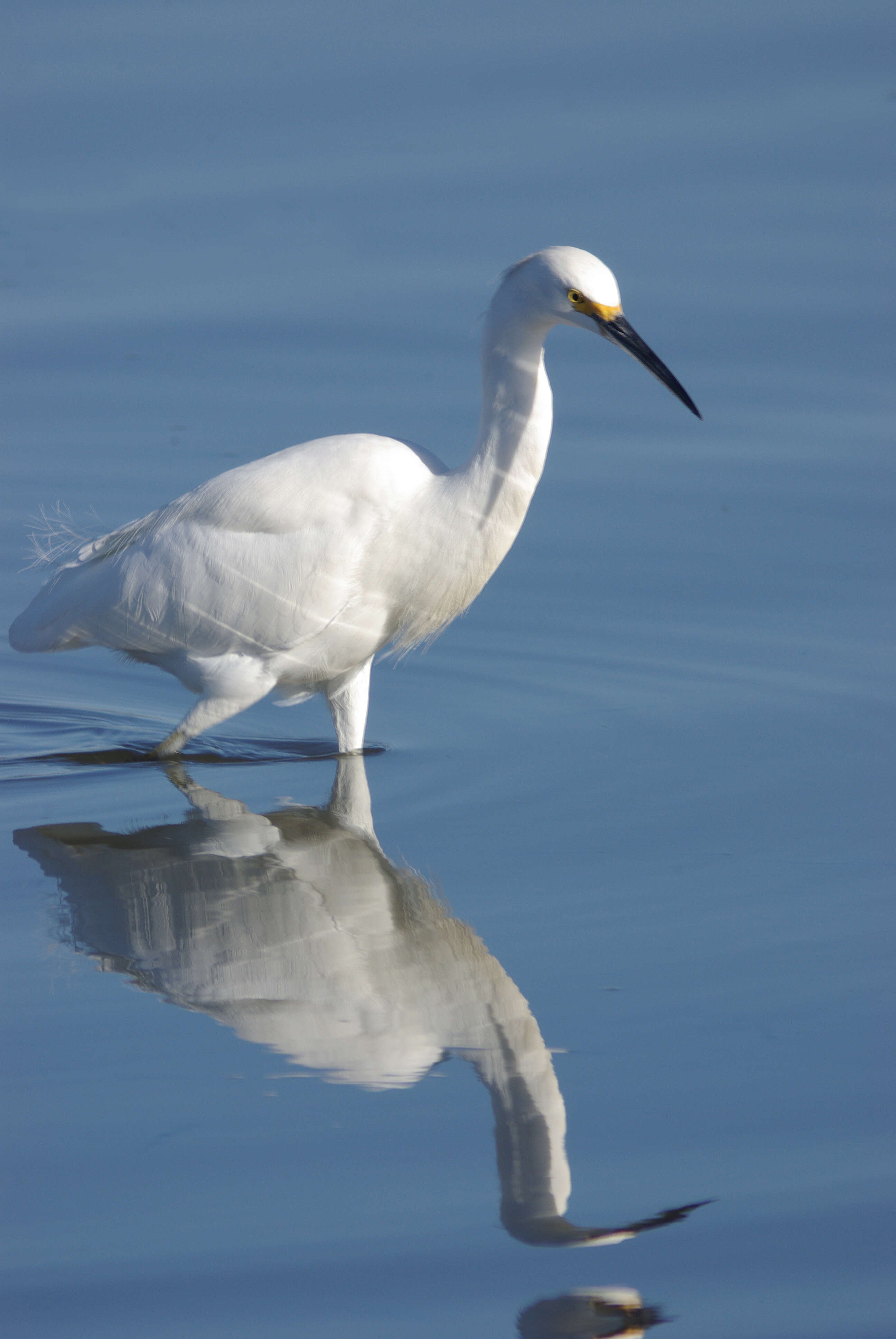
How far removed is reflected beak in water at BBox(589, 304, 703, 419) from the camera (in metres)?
5.01

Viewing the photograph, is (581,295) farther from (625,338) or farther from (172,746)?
(172,746)

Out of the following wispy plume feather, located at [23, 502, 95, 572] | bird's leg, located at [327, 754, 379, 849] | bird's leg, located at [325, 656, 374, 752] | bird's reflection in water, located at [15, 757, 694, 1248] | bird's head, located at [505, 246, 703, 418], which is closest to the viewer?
bird's reflection in water, located at [15, 757, 694, 1248]

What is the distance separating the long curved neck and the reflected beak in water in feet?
0.64

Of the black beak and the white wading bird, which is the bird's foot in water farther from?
the black beak

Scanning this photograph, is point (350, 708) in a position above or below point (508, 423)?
below

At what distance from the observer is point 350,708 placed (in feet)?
18.6

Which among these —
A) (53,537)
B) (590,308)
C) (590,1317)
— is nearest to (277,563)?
(590,308)

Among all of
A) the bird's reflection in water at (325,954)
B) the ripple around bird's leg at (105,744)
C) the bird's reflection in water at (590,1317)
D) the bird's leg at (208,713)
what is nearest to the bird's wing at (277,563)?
the bird's leg at (208,713)

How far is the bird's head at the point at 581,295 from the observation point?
498 cm

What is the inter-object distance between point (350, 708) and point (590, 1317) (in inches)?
113

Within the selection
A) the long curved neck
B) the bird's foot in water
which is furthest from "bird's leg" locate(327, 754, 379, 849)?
the long curved neck

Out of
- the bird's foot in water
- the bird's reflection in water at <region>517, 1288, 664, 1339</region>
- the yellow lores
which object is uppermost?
the yellow lores

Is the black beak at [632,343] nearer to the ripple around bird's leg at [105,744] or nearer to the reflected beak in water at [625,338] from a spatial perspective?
the reflected beak in water at [625,338]

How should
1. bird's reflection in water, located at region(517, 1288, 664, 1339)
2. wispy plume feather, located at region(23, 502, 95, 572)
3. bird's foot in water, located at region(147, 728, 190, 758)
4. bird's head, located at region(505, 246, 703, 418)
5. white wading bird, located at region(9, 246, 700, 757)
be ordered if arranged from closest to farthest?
bird's reflection in water, located at region(517, 1288, 664, 1339) → bird's head, located at region(505, 246, 703, 418) → white wading bird, located at region(9, 246, 700, 757) → bird's foot in water, located at region(147, 728, 190, 758) → wispy plume feather, located at region(23, 502, 95, 572)
